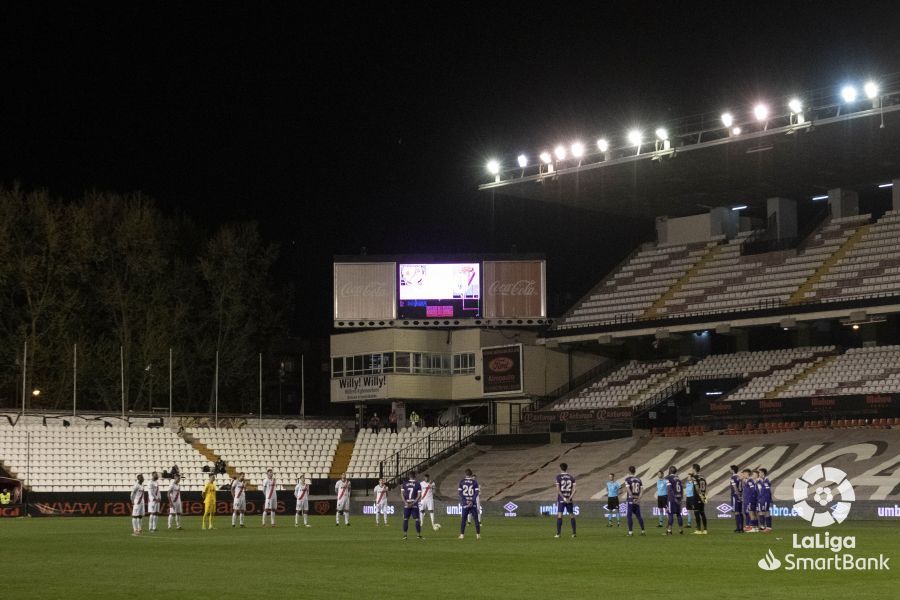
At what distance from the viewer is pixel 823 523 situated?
40.0 metres

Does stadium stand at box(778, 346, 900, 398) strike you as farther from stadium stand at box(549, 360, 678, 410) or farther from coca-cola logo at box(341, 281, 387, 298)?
coca-cola logo at box(341, 281, 387, 298)

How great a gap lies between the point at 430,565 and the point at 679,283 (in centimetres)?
4741

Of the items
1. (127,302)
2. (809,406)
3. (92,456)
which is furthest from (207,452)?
(809,406)

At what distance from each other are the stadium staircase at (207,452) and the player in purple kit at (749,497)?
32624mm

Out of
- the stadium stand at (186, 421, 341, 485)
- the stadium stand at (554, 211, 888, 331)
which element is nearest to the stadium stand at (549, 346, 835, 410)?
the stadium stand at (554, 211, 888, 331)

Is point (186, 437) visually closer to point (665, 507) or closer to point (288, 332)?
point (288, 332)

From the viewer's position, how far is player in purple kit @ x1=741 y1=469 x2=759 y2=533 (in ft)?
113

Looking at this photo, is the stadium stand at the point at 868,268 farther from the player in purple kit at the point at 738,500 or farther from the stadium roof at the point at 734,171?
the player in purple kit at the point at 738,500

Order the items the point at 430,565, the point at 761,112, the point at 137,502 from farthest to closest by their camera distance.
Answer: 1. the point at 761,112
2. the point at 137,502
3. the point at 430,565

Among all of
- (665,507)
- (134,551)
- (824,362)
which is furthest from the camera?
(824,362)

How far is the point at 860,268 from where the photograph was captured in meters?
61.6

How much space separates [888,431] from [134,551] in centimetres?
3226

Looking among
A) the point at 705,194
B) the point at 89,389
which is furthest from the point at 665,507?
the point at 89,389

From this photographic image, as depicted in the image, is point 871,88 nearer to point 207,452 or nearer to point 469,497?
point 469,497
